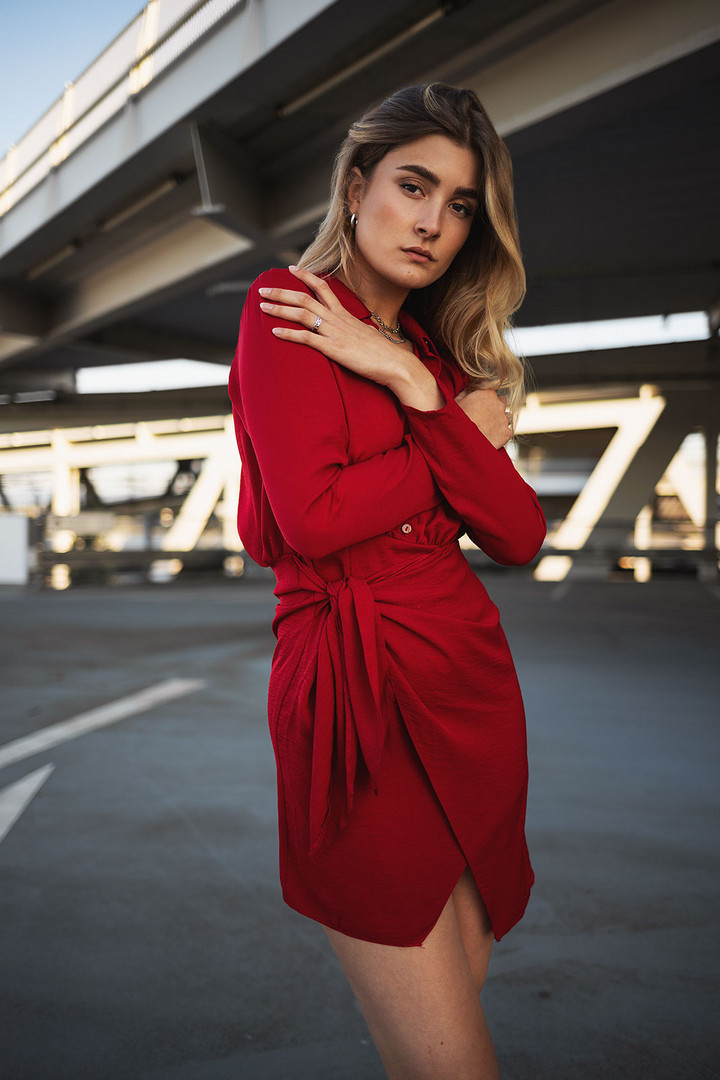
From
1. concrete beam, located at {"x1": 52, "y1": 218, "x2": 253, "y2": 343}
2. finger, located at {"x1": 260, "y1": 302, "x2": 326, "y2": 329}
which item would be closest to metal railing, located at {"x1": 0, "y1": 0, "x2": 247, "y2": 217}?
concrete beam, located at {"x1": 52, "y1": 218, "x2": 253, "y2": 343}

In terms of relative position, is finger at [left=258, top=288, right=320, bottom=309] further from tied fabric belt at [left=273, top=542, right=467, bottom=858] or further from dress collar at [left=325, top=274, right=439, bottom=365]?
tied fabric belt at [left=273, top=542, right=467, bottom=858]

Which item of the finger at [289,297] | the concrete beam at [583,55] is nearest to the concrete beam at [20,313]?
the concrete beam at [583,55]

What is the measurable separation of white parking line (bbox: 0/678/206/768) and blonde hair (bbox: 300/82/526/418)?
12.9 ft

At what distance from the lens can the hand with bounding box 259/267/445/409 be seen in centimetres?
131

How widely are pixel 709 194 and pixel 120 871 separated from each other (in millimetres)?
11215

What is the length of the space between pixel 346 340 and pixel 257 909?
2.36 meters

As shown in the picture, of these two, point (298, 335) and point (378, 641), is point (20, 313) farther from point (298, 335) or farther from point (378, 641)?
point (378, 641)

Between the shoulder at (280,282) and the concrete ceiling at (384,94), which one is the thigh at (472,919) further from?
the concrete ceiling at (384,94)

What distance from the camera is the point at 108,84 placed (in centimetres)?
1116

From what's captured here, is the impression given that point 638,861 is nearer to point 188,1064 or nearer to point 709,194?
point 188,1064

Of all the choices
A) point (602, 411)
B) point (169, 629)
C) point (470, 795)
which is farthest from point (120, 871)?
point (602, 411)

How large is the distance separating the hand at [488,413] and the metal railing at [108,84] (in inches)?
340

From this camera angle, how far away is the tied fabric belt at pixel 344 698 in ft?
4.25

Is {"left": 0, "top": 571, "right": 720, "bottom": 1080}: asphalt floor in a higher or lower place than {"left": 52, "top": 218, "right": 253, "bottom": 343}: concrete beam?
lower
